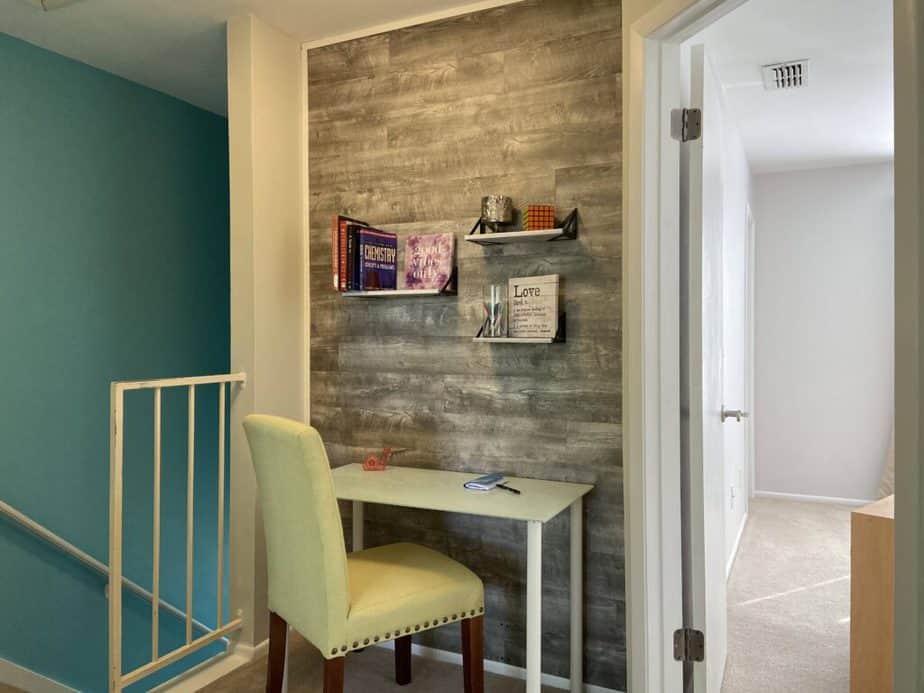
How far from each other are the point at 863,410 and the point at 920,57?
4.65m

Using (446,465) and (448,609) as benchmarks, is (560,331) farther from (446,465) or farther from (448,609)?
(448,609)

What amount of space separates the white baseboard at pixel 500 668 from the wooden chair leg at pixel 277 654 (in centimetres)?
68

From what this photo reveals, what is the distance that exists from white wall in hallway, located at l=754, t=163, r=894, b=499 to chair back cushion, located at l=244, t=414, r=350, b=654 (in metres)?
4.40

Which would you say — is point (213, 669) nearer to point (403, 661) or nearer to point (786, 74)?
point (403, 661)

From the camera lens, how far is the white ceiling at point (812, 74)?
2.48m

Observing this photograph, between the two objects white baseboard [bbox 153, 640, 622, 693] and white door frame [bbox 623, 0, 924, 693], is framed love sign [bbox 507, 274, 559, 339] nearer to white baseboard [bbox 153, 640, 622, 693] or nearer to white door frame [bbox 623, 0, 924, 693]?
white door frame [bbox 623, 0, 924, 693]

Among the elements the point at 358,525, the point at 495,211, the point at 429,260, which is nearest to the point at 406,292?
the point at 429,260

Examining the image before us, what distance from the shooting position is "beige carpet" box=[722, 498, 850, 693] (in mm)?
2510

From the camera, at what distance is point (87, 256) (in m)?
3.19

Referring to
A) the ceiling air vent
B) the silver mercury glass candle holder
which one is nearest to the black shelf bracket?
the silver mercury glass candle holder

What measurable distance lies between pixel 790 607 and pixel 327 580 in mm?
2384

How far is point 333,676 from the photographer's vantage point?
69.3 inches

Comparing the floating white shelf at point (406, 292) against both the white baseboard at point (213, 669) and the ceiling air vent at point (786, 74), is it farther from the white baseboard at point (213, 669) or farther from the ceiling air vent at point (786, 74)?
the ceiling air vent at point (786, 74)

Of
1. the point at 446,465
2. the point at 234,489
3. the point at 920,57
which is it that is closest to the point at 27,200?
the point at 234,489
